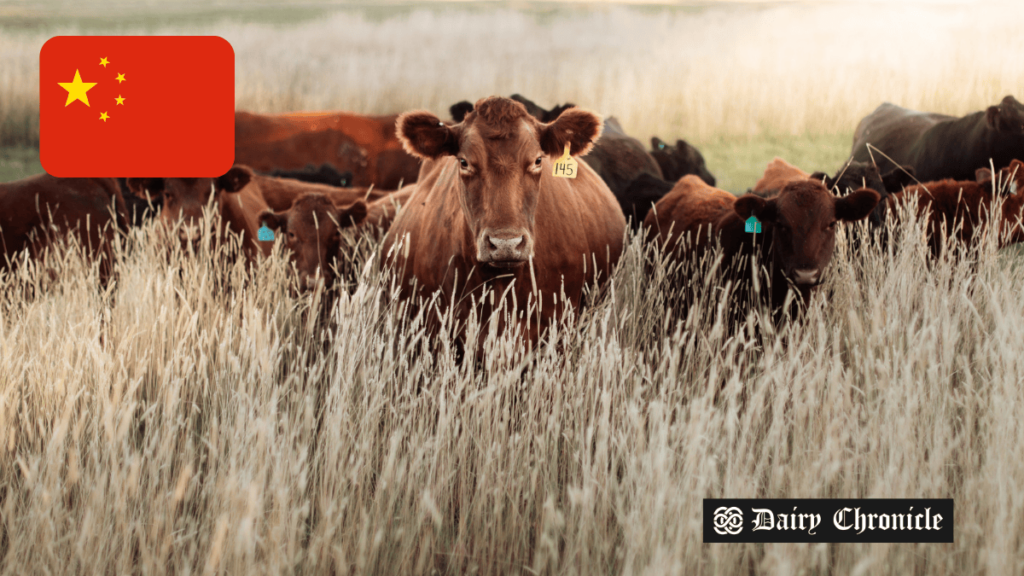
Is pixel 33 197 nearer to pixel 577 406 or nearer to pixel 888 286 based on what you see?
pixel 577 406

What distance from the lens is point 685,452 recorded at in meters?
2.81

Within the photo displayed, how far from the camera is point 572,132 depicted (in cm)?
443

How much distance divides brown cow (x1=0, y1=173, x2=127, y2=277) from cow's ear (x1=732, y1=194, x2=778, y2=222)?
19.3ft

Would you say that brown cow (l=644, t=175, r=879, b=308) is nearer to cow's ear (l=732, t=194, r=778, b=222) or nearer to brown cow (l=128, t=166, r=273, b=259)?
cow's ear (l=732, t=194, r=778, b=222)

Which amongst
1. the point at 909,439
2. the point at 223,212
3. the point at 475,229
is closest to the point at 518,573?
the point at 909,439

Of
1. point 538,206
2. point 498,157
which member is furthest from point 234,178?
point 498,157

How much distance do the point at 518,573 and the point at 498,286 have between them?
82.3 inches

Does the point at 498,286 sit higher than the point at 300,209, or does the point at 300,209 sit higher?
the point at 300,209

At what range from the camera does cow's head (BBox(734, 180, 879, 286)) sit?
468cm

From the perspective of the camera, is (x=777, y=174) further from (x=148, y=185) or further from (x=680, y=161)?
(x=148, y=185)

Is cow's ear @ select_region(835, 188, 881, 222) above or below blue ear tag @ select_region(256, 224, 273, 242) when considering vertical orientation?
above

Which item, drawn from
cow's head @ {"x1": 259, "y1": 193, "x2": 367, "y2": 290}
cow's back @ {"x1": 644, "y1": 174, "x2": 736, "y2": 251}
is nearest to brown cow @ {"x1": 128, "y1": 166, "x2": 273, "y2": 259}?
cow's head @ {"x1": 259, "y1": 193, "x2": 367, "y2": 290}

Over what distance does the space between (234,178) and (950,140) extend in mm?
9903

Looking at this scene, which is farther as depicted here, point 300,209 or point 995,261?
point 300,209
